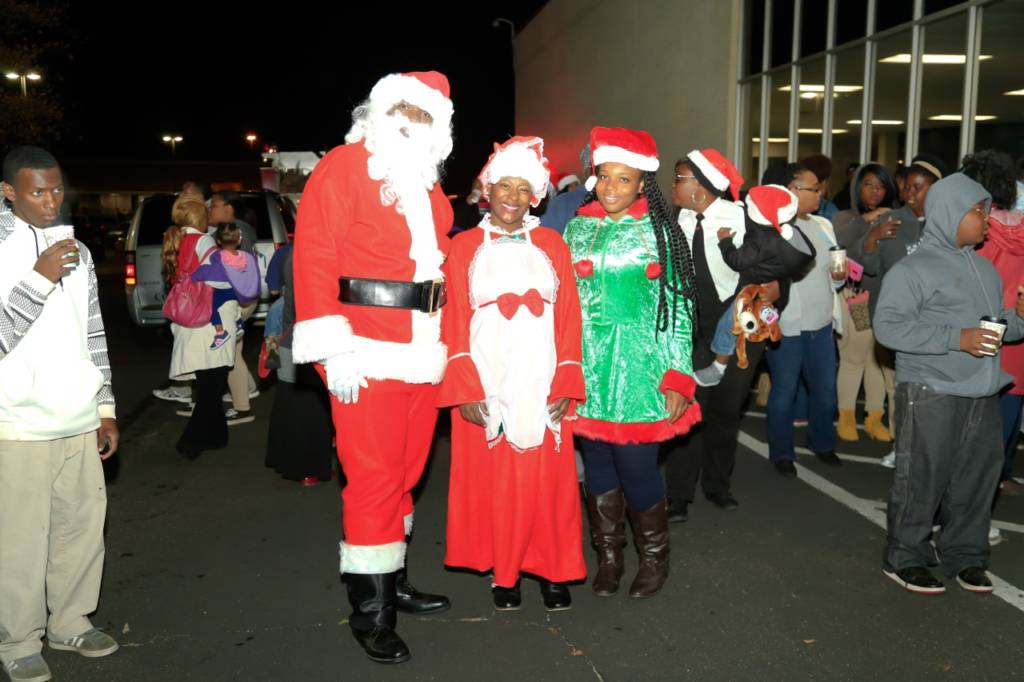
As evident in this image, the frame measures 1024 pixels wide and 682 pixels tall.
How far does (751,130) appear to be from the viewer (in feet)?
49.6

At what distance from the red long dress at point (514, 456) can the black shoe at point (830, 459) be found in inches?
125

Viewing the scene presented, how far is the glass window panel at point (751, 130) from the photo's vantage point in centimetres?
1494

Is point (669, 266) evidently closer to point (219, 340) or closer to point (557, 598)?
point (557, 598)

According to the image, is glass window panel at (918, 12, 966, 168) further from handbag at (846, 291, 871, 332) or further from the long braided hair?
the long braided hair

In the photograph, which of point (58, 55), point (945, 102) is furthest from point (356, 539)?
point (58, 55)

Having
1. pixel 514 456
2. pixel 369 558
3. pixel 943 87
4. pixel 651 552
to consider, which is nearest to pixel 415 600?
pixel 369 558

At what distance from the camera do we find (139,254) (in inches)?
483

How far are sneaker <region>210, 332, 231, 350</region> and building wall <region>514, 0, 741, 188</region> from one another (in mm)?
10411

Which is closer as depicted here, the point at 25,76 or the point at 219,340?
the point at 219,340

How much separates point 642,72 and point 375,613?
1676 cm

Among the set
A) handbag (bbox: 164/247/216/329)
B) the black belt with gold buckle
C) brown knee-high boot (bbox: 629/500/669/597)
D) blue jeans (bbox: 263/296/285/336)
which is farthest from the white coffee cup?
handbag (bbox: 164/247/216/329)

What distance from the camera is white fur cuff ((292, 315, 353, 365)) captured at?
363 centimetres

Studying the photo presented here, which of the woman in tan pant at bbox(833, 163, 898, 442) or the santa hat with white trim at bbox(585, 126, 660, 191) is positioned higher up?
the santa hat with white trim at bbox(585, 126, 660, 191)

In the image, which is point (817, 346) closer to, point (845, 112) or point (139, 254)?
point (845, 112)
